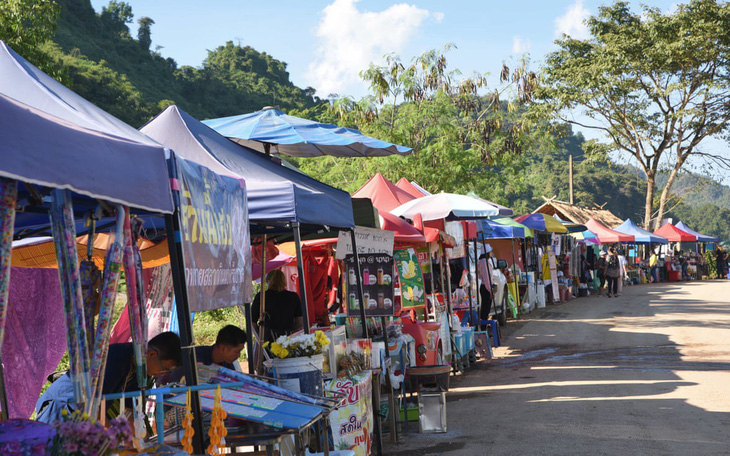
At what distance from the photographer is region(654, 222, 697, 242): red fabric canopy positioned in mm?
44562

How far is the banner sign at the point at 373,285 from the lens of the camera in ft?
29.0

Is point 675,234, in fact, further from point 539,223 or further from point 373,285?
point 373,285

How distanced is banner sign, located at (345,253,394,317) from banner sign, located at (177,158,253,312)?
3221 millimetres

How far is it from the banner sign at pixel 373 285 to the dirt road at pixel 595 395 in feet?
4.92

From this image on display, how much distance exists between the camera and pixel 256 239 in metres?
9.16

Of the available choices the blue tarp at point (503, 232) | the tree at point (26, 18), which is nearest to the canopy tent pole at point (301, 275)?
the tree at point (26, 18)

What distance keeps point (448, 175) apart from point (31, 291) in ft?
64.8

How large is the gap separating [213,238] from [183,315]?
0.72m

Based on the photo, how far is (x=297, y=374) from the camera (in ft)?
18.0

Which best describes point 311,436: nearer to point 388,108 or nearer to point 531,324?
point 531,324

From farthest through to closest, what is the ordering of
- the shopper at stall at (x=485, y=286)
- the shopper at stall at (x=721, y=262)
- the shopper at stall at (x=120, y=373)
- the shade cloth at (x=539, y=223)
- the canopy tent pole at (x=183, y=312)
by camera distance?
the shopper at stall at (x=721, y=262) < the shade cloth at (x=539, y=223) < the shopper at stall at (x=485, y=286) < the shopper at stall at (x=120, y=373) < the canopy tent pole at (x=183, y=312)

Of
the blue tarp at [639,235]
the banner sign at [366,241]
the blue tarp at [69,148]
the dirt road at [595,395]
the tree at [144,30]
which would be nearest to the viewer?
the blue tarp at [69,148]

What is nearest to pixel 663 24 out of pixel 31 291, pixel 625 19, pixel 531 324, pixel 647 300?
pixel 625 19

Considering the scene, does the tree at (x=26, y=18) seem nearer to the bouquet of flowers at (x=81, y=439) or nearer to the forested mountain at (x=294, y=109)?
the forested mountain at (x=294, y=109)
